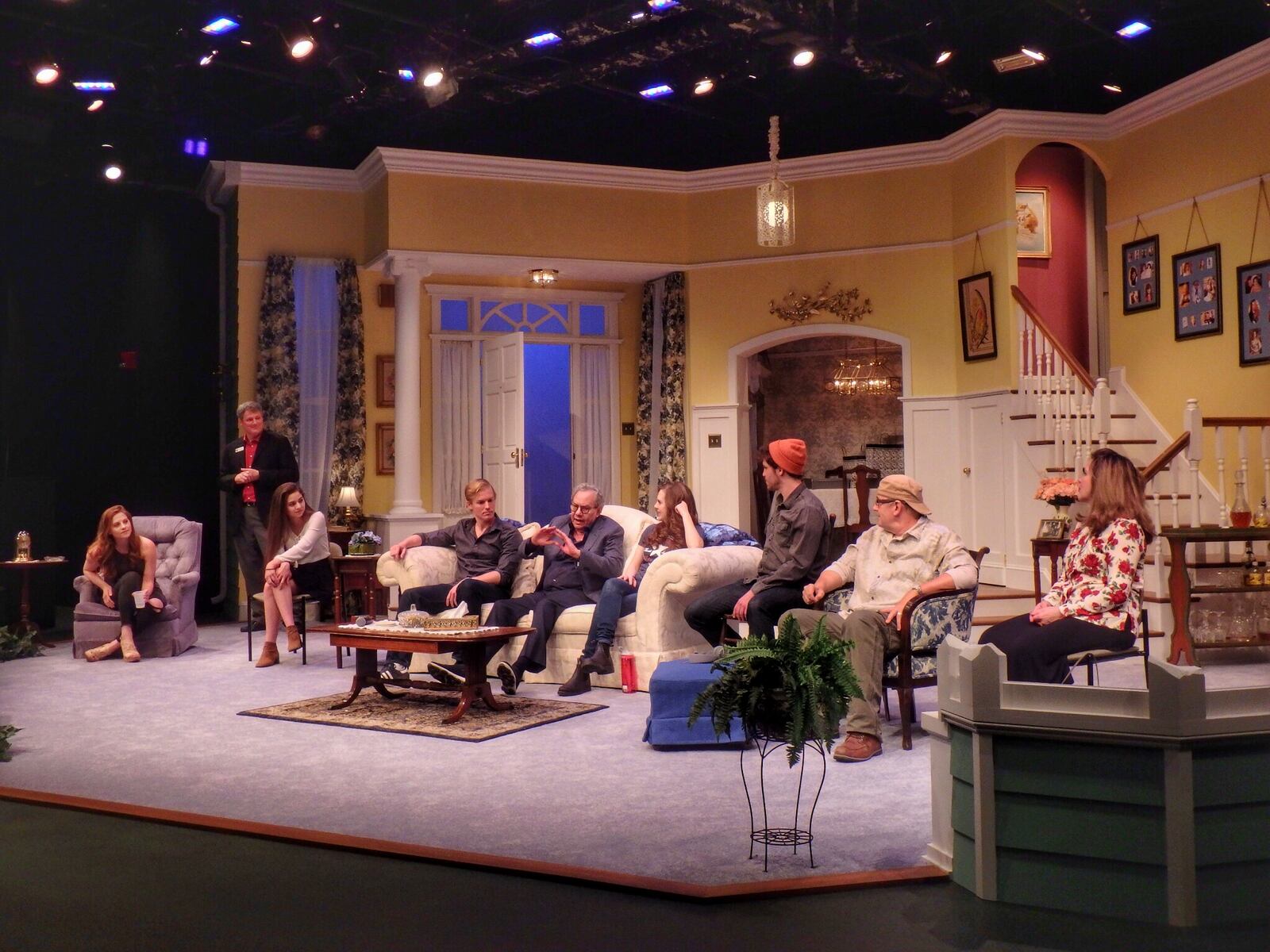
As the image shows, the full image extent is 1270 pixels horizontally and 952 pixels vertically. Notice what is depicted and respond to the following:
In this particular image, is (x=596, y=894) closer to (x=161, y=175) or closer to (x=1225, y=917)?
(x=1225, y=917)

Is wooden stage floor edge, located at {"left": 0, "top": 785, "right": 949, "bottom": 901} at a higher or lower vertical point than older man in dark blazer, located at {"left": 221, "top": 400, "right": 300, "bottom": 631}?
lower

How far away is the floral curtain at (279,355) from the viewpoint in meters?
10.1

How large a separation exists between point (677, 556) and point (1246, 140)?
16.5ft

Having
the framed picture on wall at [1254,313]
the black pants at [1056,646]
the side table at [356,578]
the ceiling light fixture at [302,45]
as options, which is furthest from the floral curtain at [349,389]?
the black pants at [1056,646]

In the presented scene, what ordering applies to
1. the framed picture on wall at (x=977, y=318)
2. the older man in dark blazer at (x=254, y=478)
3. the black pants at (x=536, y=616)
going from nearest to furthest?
the black pants at (x=536, y=616)
the older man in dark blazer at (x=254, y=478)
the framed picture on wall at (x=977, y=318)

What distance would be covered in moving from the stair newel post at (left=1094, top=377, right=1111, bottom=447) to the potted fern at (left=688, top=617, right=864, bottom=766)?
560cm

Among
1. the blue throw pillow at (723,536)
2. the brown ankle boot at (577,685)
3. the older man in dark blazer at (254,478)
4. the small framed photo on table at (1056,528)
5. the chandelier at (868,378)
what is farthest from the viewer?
the chandelier at (868,378)

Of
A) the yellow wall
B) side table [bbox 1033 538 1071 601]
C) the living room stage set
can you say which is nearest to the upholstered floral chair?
side table [bbox 1033 538 1071 601]

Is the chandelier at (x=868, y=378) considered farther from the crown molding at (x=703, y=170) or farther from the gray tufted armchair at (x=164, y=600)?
the gray tufted armchair at (x=164, y=600)

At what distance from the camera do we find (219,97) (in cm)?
875

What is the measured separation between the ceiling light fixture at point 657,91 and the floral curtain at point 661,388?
211cm

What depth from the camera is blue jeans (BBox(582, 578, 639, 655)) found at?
6.32 meters

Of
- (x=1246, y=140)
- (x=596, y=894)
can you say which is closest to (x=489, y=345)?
(x=1246, y=140)

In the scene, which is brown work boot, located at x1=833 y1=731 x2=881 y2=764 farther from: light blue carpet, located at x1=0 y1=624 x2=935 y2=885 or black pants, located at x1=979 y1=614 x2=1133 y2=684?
black pants, located at x1=979 y1=614 x2=1133 y2=684
